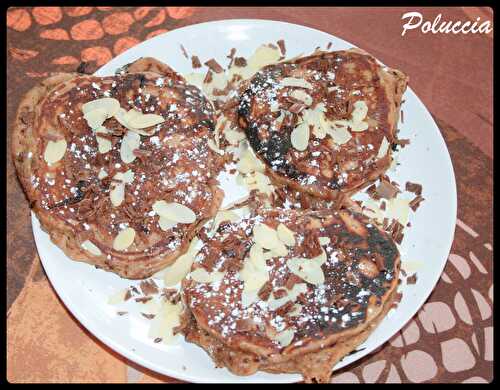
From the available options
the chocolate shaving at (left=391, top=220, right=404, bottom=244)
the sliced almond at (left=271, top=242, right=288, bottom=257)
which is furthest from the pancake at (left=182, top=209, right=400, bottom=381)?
the chocolate shaving at (left=391, top=220, right=404, bottom=244)

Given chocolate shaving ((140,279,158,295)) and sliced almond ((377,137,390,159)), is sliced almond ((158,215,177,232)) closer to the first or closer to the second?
chocolate shaving ((140,279,158,295))

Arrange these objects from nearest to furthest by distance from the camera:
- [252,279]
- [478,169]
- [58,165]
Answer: [252,279] < [58,165] < [478,169]

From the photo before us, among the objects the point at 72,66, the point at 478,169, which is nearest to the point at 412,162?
the point at 478,169

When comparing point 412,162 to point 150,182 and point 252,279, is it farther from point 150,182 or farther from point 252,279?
point 150,182

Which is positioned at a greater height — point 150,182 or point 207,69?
point 207,69

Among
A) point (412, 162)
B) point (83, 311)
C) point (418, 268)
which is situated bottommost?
point (83, 311)

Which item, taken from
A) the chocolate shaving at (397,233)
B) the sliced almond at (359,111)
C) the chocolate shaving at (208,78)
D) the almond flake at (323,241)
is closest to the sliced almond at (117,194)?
the chocolate shaving at (208,78)

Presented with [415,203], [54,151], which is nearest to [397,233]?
[415,203]
